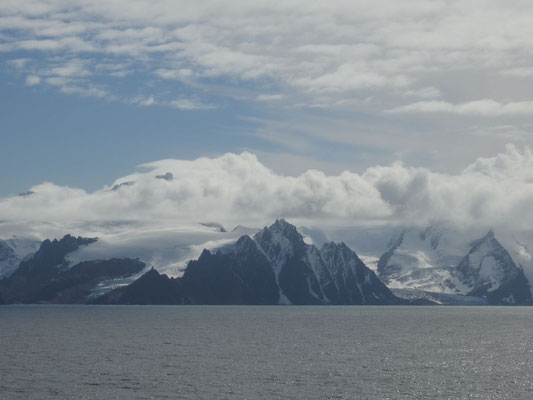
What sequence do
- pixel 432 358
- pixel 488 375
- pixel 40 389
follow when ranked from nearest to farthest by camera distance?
pixel 40 389 → pixel 488 375 → pixel 432 358

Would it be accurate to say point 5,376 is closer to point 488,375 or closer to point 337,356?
point 337,356

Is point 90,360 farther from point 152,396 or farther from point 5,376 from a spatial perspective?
point 152,396

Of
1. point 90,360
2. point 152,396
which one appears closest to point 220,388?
point 152,396

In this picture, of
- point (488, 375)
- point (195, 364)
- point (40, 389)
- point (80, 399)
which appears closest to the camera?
point (80, 399)

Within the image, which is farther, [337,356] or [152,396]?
[337,356]

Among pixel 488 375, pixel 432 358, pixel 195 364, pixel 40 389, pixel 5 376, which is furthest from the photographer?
pixel 432 358

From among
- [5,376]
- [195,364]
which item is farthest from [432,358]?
[5,376]

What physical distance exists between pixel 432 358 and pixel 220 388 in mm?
61159

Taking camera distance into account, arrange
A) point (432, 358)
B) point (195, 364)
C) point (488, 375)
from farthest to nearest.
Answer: point (432, 358) → point (195, 364) → point (488, 375)

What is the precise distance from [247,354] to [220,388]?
50.9 m

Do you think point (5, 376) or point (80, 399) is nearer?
point (80, 399)

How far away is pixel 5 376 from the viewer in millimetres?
131625

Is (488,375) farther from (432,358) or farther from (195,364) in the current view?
(195,364)

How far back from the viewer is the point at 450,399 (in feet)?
377
